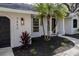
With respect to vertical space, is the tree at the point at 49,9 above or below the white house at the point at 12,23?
above

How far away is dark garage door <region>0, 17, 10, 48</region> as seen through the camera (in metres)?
13.1

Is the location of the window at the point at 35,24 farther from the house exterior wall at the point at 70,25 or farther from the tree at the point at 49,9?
the house exterior wall at the point at 70,25

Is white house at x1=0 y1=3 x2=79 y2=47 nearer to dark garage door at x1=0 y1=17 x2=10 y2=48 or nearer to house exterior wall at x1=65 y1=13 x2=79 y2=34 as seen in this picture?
Answer: dark garage door at x1=0 y1=17 x2=10 y2=48

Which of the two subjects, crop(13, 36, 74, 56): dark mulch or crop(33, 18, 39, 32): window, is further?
crop(33, 18, 39, 32): window

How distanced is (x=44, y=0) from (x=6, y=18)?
3504 mm

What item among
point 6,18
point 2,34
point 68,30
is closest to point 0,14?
point 6,18

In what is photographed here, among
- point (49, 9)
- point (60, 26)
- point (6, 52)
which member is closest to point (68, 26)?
point (60, 26)

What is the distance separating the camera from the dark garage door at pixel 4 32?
514 inches

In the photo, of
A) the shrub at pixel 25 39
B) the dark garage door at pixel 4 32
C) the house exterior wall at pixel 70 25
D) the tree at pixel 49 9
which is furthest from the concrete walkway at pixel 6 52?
the house exterior wall at pixel 70 25

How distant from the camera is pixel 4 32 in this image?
13203mm

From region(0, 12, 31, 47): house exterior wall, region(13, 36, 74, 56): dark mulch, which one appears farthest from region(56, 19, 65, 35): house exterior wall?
region(0, 12, 31, 47): house exterior wall

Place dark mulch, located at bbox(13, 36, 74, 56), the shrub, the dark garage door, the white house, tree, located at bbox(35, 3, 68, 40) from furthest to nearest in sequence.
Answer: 1. tree, located at bbox(35, 3, 68, 40)
2. the shrub
3. the dark garage door
4. the white house
5. dark mulch, located at bbox(13, 36, 74, 56)

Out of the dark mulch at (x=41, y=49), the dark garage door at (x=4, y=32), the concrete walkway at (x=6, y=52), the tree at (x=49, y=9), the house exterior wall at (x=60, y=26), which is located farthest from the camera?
the house exterior wall at (x=60, y=26)

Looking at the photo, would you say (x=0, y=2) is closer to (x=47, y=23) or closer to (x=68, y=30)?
(x=47, y=23)
